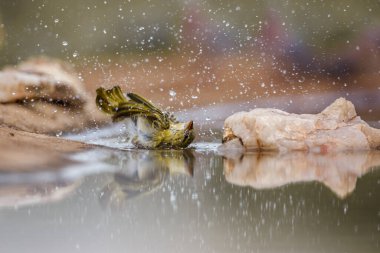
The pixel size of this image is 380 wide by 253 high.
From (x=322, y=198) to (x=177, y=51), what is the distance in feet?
→ 8.48

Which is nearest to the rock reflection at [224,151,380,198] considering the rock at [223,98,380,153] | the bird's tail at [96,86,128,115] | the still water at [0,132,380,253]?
the still water at [0,132,380,253]

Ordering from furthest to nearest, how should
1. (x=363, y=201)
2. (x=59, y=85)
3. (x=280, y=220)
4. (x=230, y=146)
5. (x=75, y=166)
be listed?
(x=59, y=85)
(x=230, y=146)
(x=75, y=166)
(x=363, y=201)
(x=280, y=220)

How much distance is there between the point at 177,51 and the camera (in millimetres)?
3879

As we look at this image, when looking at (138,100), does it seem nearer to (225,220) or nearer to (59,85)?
(59,85)

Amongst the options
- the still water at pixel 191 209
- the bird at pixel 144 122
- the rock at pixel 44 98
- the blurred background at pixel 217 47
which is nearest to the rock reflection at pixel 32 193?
the still water at pixel 191 209

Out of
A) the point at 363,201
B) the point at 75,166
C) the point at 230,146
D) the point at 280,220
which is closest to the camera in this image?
the point at 280,220

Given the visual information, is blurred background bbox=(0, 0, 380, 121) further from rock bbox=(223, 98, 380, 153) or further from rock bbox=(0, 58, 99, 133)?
rock bbox=(223, 98, 380, 153)

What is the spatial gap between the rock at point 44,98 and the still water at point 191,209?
1732 millimetres

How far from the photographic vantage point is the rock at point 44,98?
370 centimetres

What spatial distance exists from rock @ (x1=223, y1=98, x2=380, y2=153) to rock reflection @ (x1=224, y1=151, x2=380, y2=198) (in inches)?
5.5

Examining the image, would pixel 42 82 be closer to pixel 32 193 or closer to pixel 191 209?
pixel 32 193

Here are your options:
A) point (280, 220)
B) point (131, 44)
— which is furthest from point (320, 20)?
point (280, 220)

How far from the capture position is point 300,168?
2.05m

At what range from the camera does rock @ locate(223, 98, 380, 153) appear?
2775 mm
